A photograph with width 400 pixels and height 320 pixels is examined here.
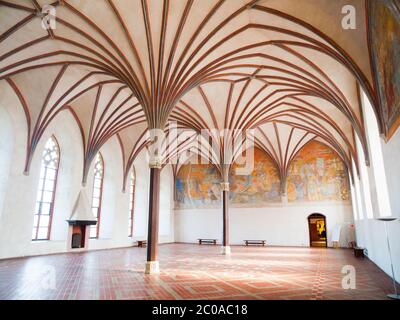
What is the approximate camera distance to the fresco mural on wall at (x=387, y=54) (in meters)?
5.62

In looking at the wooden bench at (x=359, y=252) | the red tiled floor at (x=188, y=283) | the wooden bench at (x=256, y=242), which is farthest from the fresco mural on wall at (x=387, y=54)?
the wooden bench at (x=256, y=242)

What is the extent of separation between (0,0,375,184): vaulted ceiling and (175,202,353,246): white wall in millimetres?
8188

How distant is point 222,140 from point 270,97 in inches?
162

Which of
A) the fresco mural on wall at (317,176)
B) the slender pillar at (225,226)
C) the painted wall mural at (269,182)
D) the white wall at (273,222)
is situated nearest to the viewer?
the slender pillar at (225,226)

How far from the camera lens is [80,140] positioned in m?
18.1

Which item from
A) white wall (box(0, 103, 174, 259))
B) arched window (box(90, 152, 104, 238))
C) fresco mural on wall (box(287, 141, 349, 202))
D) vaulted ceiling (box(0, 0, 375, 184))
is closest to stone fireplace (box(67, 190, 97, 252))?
white wall (box(0, 103, 174, 259))

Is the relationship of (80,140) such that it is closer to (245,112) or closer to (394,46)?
(245,112)

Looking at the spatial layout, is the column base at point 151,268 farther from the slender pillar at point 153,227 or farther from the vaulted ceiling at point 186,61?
the vaulted ceiling at point 186,61

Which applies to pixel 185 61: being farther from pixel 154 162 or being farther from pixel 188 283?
pixel 188 283

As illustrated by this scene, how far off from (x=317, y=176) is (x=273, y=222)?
215 inches

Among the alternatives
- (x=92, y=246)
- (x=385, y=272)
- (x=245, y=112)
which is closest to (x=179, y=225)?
(x=92, y=246)

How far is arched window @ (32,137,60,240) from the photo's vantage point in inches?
627

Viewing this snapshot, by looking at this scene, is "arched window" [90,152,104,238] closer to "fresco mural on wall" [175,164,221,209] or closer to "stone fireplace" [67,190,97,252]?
"stone fireplace" [67,190,97,252]

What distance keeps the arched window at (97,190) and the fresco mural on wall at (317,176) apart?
51.6 feet
